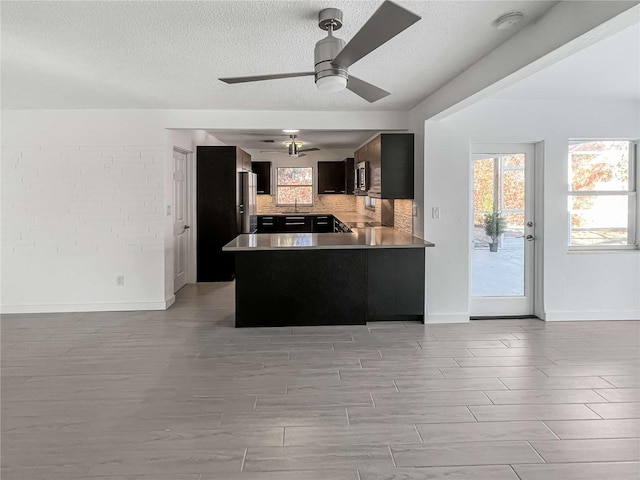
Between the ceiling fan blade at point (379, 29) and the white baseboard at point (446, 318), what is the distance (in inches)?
127

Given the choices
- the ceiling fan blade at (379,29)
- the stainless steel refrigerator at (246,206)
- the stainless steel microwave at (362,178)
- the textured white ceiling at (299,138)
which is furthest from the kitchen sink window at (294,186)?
the ceiling fan blade at (379,29)

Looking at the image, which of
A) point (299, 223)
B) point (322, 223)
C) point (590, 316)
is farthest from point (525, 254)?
point (299, 223)

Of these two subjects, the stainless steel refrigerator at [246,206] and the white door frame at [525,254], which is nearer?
the white door frame at [525,254]

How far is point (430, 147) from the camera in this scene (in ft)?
15.7

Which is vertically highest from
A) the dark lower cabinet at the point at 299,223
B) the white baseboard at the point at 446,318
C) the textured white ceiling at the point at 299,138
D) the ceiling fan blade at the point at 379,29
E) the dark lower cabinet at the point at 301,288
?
the textured white ceiling at the point at 299,138

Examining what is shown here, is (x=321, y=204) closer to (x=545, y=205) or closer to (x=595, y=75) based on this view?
(x=545, y=205)

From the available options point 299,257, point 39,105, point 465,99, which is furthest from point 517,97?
point 39,105

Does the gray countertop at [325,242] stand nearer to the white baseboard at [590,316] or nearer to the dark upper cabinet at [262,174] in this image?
the white baseboard at [590,316]

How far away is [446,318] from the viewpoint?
486 cm

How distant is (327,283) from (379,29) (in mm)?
3085

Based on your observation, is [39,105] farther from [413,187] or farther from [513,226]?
[513,226]

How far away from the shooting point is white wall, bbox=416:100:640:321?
188 inches

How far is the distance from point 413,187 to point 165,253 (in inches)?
117

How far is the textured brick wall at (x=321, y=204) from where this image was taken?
34.1ft
